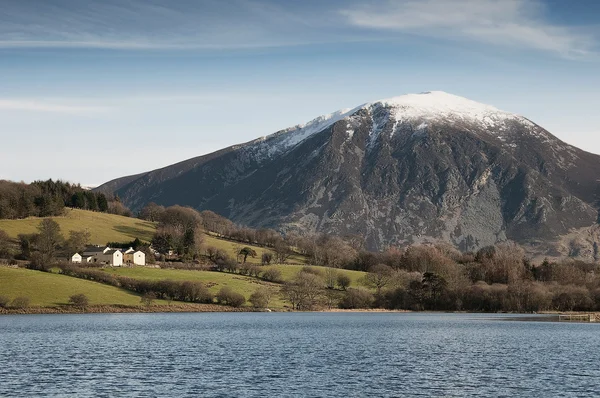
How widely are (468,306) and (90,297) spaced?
85195 millimetres

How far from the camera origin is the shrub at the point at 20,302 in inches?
6147

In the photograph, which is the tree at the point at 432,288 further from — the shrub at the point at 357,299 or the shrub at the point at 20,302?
the shrub at the point at 20,302

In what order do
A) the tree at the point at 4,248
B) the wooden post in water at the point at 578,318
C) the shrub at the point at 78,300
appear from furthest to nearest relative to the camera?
the tree at the point at 4,248 → the shrub at the point at 78,300 → the wooden post in water at the point at 578,318

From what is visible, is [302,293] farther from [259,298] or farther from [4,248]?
[4,248]

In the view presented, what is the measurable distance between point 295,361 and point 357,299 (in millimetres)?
117971

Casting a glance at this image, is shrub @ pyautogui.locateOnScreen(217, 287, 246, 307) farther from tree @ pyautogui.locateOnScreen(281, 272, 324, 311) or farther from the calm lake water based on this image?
the calm lake water

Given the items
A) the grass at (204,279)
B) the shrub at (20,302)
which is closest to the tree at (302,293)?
the grass at (204,279)

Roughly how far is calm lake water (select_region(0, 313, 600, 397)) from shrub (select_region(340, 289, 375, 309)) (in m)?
65.9

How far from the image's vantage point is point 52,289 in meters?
166

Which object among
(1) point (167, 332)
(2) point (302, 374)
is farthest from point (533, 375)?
(1) point (167, 332)

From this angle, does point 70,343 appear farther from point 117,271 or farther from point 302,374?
point 117,271

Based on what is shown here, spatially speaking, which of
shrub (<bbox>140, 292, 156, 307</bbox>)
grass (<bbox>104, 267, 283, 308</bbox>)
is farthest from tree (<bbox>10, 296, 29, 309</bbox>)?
grass (<bbox>104, 267, 283, 308</bbox>)

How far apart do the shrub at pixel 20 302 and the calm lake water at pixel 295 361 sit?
28237mm

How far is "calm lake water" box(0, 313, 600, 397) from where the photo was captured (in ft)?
195
